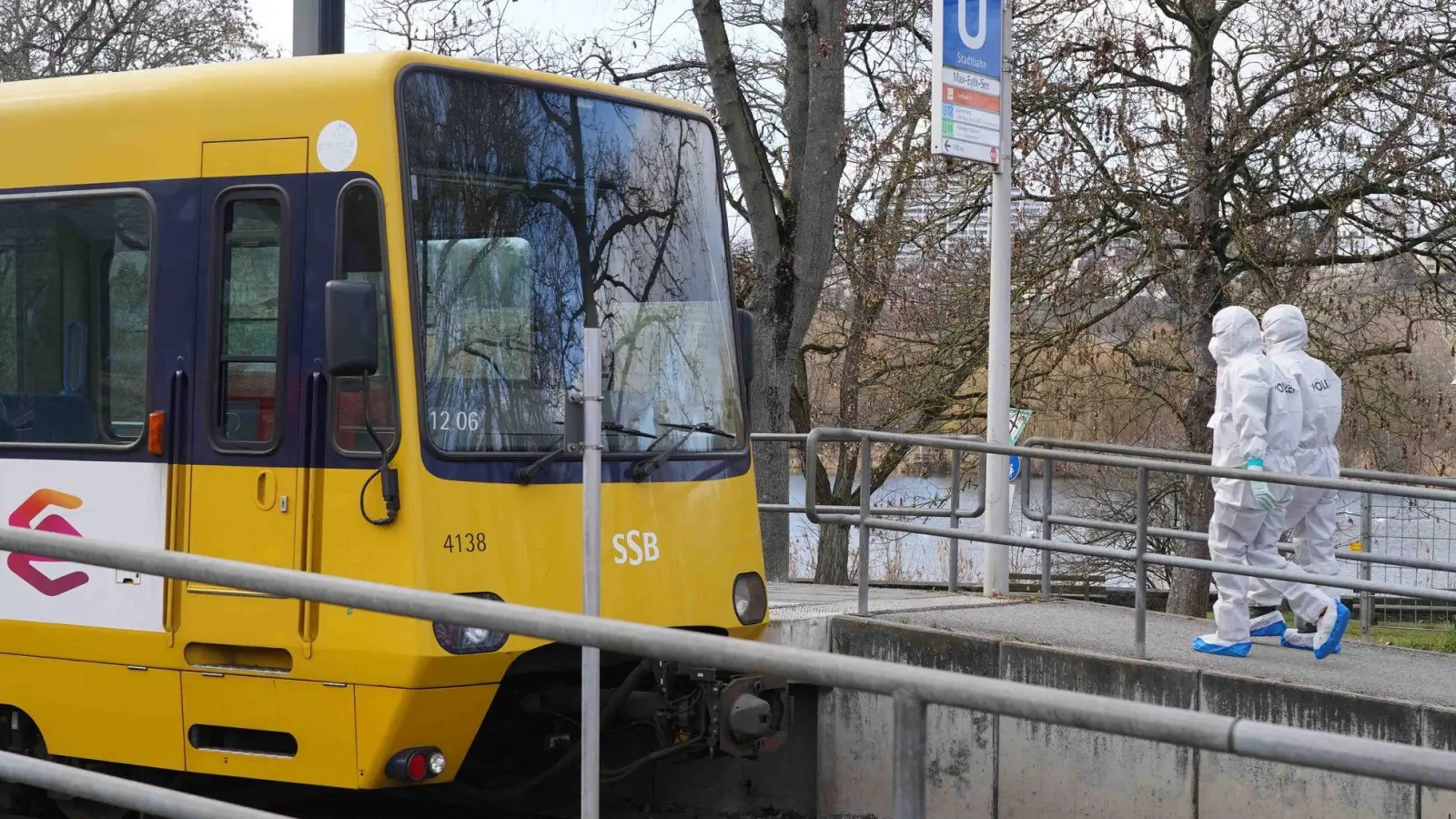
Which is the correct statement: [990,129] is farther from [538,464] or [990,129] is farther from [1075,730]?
[538,464]

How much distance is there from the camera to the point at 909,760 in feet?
8.50

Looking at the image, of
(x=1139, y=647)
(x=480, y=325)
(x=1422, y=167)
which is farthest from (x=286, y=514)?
(x=1422, y=167)

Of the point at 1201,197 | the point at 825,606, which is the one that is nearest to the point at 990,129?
the point at 825,606

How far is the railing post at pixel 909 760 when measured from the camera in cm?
256

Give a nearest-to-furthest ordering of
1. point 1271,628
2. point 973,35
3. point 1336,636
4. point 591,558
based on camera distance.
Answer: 1. point 591,558
2. point 1336,636
3. point 1271,628
4. point 973,35

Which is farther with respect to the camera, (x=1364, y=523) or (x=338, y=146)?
(x=1364, y=523)

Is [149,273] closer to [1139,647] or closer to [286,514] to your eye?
[286,514]

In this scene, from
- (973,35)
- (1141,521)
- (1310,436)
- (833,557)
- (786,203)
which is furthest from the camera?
(833,557)

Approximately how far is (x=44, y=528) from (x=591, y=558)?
2.59m

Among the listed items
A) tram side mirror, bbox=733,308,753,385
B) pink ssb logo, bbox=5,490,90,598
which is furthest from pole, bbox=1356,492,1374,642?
pink ssb logo, bbox=5,490,90,598

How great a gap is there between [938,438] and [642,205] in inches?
112

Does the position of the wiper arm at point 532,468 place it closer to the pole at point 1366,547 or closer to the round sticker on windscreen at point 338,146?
the round sticker on windscreen at point 338,146

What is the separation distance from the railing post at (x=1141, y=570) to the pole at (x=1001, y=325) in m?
1.78

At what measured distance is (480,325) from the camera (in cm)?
601
